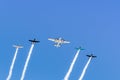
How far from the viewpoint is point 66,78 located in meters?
192

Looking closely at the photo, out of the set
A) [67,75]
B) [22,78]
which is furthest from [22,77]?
[67,75]

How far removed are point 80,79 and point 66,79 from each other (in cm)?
1125

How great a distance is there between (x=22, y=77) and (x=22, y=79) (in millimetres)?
3958

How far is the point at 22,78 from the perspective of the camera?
19762cm

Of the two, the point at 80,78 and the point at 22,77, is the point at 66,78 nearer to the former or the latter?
the point at 80,78

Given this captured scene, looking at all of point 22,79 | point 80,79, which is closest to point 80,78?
point 80,79

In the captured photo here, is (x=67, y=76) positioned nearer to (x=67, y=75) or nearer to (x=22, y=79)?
(x=67, y=75)

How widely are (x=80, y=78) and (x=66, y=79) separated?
476 inches

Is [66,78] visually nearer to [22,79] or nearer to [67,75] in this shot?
[67,75]

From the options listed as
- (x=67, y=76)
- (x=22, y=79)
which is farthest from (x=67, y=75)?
(x=22, y=79)

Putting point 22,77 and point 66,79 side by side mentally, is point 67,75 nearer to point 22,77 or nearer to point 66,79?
point 66,79

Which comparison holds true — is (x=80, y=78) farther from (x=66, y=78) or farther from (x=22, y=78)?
(x=22, y=78)

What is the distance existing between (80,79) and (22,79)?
32.3 m

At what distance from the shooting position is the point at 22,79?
642 ft
